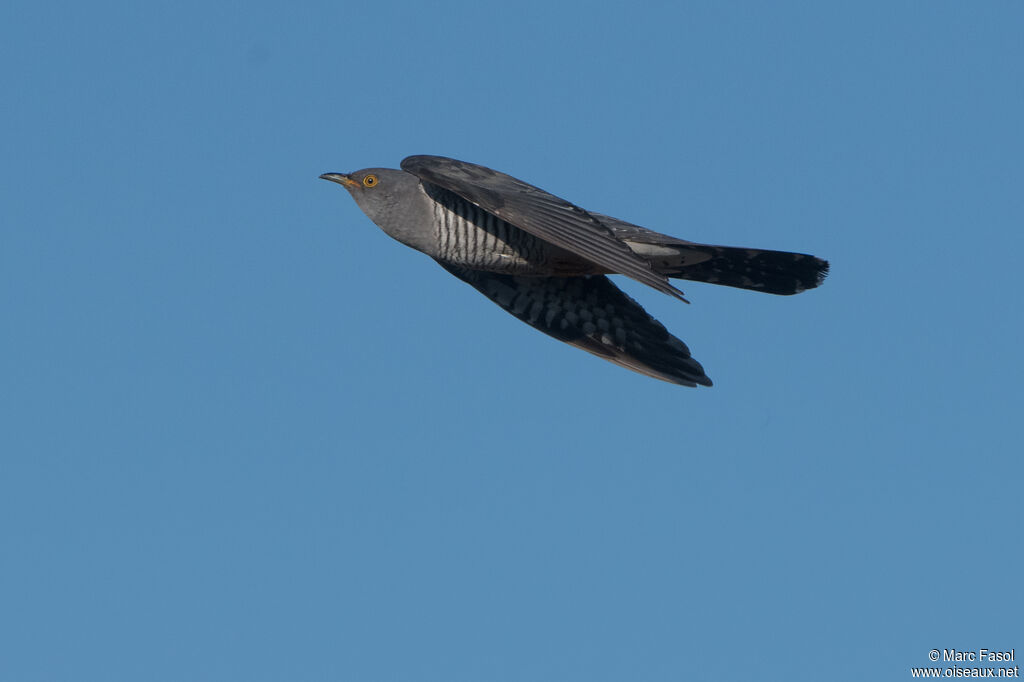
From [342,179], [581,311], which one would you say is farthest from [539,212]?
[581,311]

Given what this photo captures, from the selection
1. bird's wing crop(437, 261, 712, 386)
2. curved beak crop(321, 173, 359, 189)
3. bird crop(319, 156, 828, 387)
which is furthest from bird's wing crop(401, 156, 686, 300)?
bird's wing crop(437, 261, 712, 386)

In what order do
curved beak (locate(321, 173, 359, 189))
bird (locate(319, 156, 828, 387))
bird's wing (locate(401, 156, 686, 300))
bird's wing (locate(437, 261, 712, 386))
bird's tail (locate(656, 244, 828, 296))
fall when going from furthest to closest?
bird's wing (locate(437, 261, 712, 386)), curved beak (locate(321, 173, 359, 189)), bird's tail (locate(656, 244, 828, 296)), bird (locate(319, 156, 828, 387)), bird's wing (locate(401, 156, 686, 300))

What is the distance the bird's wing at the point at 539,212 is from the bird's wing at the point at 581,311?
1.21 m

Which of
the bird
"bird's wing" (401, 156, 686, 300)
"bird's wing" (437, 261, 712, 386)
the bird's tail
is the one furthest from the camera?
"bird's wing" (437, 261, 712, 386)

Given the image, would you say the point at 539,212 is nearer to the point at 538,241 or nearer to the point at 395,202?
the point at 538,241

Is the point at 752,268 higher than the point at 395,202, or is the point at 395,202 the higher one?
the point at 395,202

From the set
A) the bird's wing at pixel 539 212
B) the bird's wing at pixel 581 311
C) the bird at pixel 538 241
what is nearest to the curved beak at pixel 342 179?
the bird at pixel 538 241

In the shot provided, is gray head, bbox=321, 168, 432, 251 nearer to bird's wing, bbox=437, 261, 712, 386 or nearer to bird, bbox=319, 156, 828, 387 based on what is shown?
bird, bbox=319, 156, 828, 387

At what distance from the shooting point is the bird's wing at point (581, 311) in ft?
31.8

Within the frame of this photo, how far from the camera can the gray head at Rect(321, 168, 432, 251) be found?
28.9 ft

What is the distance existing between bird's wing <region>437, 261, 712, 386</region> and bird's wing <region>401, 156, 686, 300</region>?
1.21 metres

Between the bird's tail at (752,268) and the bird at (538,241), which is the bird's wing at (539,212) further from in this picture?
the bird's tail at (752,268)

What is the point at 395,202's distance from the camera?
8.84 m

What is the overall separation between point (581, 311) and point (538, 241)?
1268 millimetres
